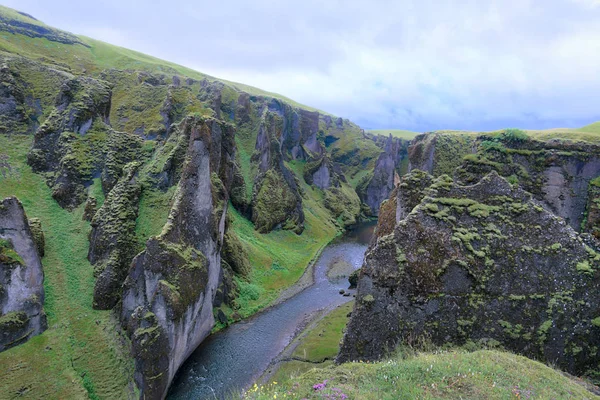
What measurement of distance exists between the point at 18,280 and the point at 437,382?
29.1m

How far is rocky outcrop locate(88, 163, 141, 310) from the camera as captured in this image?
98.7ft

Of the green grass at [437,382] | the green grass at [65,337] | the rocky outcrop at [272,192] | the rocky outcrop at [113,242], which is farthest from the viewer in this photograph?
the rocky outcrop at [272,192]

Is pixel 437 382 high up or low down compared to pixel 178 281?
up

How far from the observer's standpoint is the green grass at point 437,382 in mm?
10977

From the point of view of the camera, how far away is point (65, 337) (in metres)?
26.3

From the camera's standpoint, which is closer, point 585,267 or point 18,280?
point 585,267

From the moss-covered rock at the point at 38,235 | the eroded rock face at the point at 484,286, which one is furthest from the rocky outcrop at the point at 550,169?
the moss-covered rock at the point at 38,235

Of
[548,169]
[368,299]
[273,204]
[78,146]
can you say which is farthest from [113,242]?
[273,204]

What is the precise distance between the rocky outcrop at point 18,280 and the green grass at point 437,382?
22.2 metres

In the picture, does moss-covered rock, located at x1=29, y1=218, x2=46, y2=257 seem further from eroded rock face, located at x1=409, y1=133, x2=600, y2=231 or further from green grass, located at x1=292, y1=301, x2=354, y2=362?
eroded rock face, located at x1=409, y1=133, x2=600, y2=231

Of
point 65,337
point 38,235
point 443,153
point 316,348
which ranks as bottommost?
point 316,348

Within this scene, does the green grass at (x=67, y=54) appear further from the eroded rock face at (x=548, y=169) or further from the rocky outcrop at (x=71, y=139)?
the eroded rock face at (x=548, y=169)

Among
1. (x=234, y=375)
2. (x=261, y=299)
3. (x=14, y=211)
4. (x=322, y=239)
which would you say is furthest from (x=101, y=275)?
(x=322, y=239)

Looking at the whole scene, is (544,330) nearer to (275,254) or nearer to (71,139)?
(71,139)
